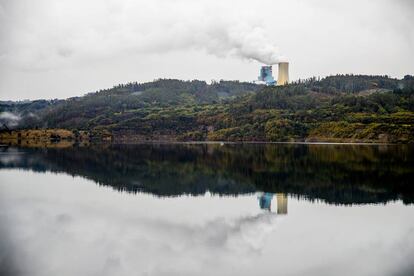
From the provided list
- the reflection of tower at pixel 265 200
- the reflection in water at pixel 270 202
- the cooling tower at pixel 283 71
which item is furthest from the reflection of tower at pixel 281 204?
the cooling tower at pixel 283 71

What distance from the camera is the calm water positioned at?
2167 centimetres

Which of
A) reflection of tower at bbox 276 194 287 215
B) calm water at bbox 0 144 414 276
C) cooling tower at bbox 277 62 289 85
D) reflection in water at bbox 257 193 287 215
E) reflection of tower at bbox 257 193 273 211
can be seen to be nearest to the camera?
calm water at bbox 0 144 414 276

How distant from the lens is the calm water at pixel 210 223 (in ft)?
71.1

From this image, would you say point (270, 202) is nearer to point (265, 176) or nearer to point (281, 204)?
point (281, 204)

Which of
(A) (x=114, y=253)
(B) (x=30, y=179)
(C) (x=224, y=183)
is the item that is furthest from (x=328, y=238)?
(B) (x=30, y=179)

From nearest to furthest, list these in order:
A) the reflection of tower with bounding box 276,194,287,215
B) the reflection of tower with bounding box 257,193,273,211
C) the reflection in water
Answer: the reflection of tower with bounding box 276,194,287,215, the reflection in water, the reflection of tower with bounding box 257,193,273,211

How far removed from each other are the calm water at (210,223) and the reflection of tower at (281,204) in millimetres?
70

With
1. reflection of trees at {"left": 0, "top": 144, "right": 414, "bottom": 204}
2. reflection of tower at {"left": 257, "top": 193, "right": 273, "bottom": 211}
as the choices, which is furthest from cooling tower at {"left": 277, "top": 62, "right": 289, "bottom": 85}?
reflection of tower at {"left": 257, "top": 193, "right": 273, "bottom": 211}

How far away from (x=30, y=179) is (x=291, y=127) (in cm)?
11625

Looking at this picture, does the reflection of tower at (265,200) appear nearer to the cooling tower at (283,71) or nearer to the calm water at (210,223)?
the calm water at (210,223)

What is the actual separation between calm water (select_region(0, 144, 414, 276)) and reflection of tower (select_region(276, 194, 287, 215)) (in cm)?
7

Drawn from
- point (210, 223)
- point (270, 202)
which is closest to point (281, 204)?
point (270, 202)

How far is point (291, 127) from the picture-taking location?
529ft

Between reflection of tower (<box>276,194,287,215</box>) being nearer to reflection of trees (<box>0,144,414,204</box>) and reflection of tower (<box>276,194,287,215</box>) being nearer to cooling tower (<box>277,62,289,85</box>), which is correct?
reflection of trees (<box>0,144,414,204</box>)
